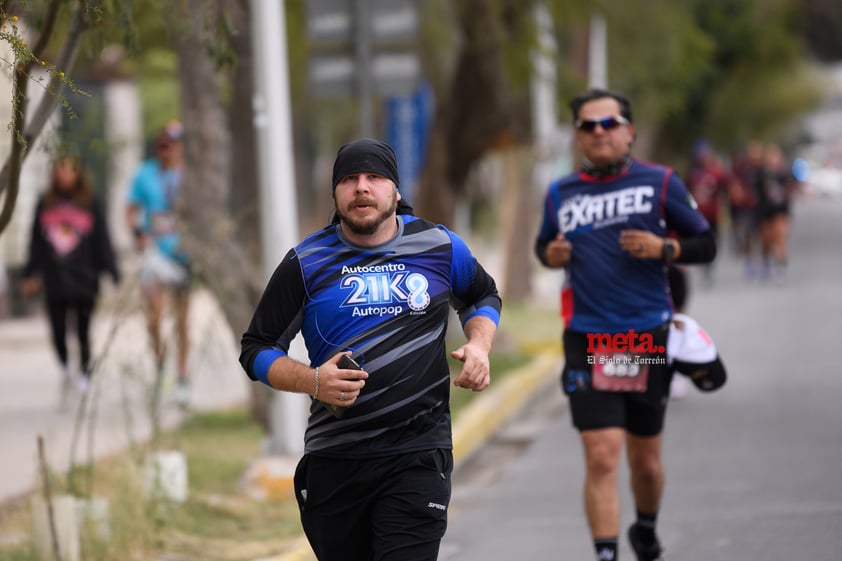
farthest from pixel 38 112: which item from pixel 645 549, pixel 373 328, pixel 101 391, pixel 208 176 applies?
pixel 208 176

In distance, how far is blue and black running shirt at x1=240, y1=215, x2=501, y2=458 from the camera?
14.9ft

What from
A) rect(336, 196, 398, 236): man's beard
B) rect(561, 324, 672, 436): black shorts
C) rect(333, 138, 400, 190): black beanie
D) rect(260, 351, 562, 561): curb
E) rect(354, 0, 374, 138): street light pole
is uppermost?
rect(354, 0, 374, 138): street light pole

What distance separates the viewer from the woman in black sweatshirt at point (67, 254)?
11.9 metres

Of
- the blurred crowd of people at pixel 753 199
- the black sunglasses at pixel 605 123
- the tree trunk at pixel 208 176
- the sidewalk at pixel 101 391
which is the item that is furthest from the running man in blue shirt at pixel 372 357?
the blurred crowd of people at pixel 753 199

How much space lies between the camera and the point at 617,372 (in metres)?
6.22

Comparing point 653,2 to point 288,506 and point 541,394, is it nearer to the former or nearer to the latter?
point 541,394

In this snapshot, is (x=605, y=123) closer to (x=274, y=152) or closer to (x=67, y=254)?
(x=274, y=152)

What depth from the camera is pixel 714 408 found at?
11.8m

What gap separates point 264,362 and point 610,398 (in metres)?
2.11

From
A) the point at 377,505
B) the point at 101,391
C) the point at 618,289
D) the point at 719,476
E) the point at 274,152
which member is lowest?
the point at 719,476

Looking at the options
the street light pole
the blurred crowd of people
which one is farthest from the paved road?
the blurred crowd of people

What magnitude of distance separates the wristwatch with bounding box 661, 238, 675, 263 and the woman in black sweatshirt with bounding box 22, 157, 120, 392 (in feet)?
21.5

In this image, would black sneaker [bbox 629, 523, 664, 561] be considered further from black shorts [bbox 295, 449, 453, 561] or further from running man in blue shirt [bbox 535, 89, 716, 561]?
black shorts [bbox 295, 449, 453, 561]

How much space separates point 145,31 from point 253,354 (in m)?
8.83
